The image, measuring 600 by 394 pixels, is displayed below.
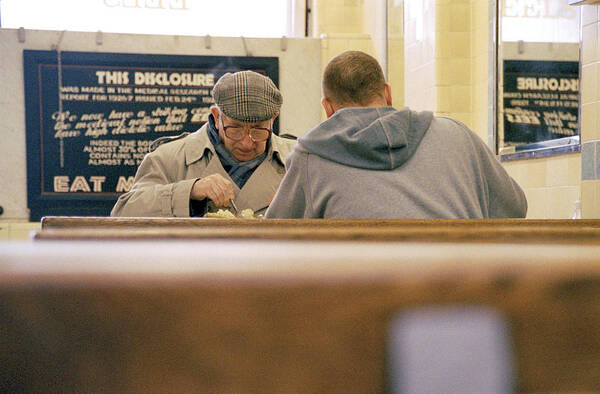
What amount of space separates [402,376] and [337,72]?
1.61 meters

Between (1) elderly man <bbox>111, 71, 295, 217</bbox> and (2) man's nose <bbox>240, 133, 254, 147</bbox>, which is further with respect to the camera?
(2) man's nose <bbox>240, 133, 254, 147</bbox>

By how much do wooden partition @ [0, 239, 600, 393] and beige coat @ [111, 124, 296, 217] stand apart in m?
1.96

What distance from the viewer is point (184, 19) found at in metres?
5.60

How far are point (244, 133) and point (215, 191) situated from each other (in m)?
0.38

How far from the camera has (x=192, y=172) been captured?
2535mm

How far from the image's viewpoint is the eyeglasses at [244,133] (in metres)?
2.47

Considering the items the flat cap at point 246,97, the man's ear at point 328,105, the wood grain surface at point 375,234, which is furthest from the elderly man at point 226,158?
the wood grain surface at point 375,234

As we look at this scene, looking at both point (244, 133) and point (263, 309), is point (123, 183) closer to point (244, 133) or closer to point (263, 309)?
point (244, 133)

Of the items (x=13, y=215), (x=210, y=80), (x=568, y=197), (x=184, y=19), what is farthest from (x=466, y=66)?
(x=13, y=215)

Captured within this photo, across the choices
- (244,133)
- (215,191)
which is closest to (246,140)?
(244,133)

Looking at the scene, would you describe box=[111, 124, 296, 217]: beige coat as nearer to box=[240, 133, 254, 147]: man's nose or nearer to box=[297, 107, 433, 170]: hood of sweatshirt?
box=[240, 133, 254, 147]: man's nose

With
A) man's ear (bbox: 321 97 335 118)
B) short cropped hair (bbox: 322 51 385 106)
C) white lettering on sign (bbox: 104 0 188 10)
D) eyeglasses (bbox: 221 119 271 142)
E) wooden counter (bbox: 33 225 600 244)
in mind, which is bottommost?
wooden counter (bbox: 33 225 600 244)

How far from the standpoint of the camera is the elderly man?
7.50 feet

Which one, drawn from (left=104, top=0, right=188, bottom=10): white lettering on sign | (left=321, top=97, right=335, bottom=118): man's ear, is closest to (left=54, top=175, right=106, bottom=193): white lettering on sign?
(left=104, top=0, right=188, bottom=10): white lettering on sign
